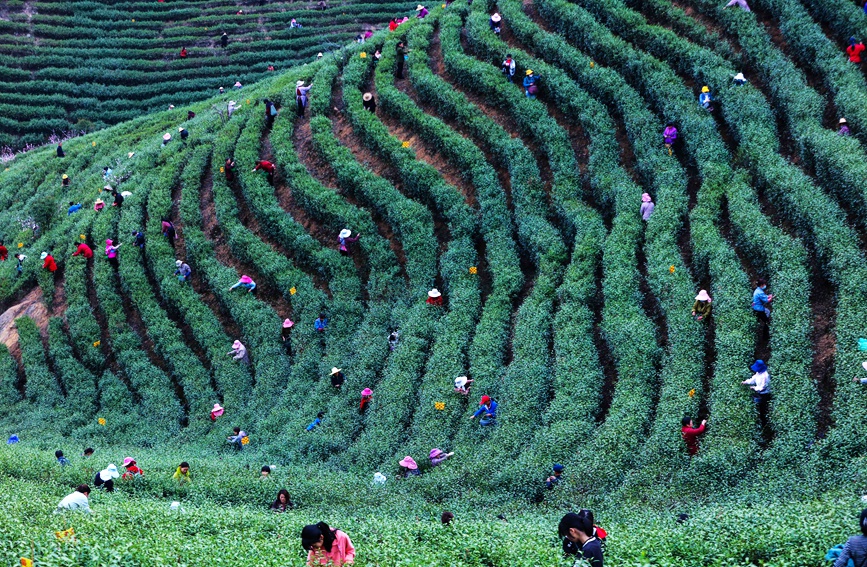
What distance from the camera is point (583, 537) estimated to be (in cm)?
1163

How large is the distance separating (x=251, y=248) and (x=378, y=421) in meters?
9.80

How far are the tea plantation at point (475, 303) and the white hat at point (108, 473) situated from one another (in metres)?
0.45

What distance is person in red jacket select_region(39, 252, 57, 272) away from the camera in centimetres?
3269

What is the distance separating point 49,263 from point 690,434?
80.5 feet

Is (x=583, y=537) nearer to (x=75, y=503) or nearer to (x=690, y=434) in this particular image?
(x=690, y=434)

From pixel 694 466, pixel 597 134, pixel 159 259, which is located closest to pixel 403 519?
pixel 694 466

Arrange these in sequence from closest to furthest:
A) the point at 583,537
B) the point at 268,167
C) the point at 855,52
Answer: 1. the point at 583,537
2. the point at 855,52
3. the point at 268,167

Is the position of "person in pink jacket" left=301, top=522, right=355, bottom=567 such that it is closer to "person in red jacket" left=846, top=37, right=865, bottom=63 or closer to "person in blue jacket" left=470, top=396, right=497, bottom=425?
"person in blue jacket" left=470, top=396, right=497, bottom=425

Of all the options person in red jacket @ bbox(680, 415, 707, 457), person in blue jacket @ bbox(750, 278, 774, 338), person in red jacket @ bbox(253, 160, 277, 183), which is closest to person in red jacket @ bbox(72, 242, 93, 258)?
person in red jacket @ bbox(253, 160, 277, 183)

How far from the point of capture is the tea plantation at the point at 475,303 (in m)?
15.8

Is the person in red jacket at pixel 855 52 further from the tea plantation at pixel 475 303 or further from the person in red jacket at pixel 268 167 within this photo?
the person in red jacket at pixel 268 167

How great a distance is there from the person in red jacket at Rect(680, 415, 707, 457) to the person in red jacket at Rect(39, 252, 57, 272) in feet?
79.7

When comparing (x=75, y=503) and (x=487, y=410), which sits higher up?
(x=487, y=410)

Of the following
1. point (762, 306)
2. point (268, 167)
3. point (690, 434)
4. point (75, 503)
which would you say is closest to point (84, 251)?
point (268, 167)
